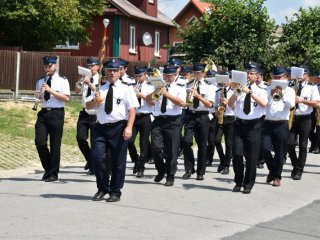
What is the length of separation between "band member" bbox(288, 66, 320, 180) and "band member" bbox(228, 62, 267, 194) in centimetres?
217

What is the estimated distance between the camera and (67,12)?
3653 cm

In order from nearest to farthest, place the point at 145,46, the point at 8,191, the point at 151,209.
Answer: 1. the point at 151,209
2. the point at 8,191
3. the point at 145,46

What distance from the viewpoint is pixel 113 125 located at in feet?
33.3

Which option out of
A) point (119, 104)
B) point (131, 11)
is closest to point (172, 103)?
point (119, 104)

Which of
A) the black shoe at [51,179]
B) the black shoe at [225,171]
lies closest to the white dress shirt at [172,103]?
the black shoe at [51,179]

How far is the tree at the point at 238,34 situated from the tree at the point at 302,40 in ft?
3.36

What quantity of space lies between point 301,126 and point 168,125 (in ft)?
9.76

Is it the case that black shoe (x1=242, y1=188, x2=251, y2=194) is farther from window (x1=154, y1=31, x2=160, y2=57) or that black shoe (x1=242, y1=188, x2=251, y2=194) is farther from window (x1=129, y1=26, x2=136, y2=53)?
window (x1=154, y1=31, x2=160, y2=57)

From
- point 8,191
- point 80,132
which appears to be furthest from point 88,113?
point 8,191

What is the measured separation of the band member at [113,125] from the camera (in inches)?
397

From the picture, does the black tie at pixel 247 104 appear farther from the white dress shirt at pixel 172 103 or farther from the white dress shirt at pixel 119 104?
the white dress shirt at pixel 119 104

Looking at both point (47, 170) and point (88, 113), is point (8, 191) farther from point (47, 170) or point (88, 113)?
point (88, 113)

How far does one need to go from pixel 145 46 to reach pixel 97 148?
134 feet

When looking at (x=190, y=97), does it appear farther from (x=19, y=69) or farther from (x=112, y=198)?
(x=19, y=69)
